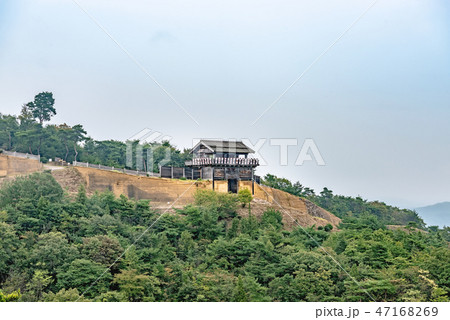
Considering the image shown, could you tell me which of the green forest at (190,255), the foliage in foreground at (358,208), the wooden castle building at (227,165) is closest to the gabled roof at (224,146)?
the wooden castle building at (227,165)

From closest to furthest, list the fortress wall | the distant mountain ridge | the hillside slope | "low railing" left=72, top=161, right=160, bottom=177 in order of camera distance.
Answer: the fortress wall < the hillside slope < "low railing" left=72, top=161, right=160, bottom=177 < the distant mountain ridge

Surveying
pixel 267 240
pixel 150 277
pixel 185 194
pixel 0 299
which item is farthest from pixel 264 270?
pixel 0 299

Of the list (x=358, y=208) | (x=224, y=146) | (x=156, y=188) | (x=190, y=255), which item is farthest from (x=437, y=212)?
(x=190, y=255)

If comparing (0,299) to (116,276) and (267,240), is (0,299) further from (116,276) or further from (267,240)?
(267,240)

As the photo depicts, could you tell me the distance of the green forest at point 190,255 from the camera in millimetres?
24500

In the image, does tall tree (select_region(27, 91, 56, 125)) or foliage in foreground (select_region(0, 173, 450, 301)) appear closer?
foliage in foreground (select_region(0, 173, 450, 301))

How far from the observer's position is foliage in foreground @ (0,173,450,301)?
2448cm

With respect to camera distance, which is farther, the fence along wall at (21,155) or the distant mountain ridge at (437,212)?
the distant mountain ridge at (437,212)

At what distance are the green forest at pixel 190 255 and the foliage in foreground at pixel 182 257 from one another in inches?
2.3

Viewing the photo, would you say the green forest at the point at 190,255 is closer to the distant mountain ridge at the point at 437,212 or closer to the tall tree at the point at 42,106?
the tall tree at the point at 42,106

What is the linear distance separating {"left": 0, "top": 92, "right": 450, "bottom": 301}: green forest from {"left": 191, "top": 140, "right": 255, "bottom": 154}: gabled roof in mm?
3916

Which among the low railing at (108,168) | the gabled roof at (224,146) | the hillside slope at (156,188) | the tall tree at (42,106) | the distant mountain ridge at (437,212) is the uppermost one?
the tall tree at (42,106)

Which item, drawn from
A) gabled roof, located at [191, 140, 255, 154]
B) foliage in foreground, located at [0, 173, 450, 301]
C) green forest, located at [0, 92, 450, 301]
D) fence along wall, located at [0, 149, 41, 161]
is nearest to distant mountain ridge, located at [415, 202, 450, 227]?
green forest, located at [0, 92, 450, 301]

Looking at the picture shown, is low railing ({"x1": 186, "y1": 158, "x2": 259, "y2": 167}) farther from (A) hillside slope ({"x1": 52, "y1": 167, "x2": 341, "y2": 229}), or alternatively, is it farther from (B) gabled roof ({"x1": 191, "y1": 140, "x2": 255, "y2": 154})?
(A) hillside slope ({"x1": 52, "y1": 167, "x2": 341, "y2": 229})
